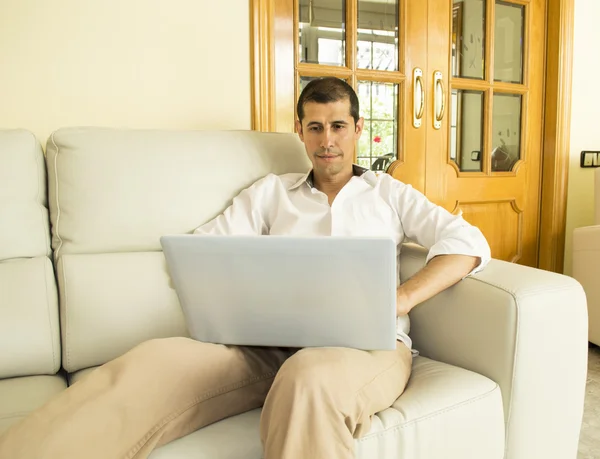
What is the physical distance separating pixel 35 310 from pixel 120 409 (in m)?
0.45

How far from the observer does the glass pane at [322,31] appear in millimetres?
2045

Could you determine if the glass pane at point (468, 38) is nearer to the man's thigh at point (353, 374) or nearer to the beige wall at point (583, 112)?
the beige wall at point (583, 112)

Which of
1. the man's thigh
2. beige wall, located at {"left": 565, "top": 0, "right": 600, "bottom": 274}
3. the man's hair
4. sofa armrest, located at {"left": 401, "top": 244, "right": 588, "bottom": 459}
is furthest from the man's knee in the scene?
beige wall, located at {"left": 565, "top": 0, "right": 600, "bottom": 274}

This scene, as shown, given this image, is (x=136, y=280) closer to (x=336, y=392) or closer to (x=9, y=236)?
(x=9, y=236)

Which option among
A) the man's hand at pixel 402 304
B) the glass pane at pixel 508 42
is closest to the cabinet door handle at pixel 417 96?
the glass pane at pixel 508 42

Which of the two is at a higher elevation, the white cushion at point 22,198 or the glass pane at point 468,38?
the glass pane at point 468,38

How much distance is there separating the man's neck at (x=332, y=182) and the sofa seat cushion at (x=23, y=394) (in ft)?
2.67

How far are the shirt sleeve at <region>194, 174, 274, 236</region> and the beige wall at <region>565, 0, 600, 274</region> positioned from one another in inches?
76.9

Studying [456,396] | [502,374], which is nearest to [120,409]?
[456,396]

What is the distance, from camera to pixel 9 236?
1.23 meters

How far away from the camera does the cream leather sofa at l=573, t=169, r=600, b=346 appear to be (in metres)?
2.13

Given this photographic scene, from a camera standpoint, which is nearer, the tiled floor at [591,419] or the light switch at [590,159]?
the tiled floor at [591,419]

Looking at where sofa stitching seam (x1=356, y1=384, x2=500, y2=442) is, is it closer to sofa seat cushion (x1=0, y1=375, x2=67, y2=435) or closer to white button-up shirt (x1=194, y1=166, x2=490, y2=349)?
white button-up shirt (x1=194, y1=166, x2=490, y2=349)

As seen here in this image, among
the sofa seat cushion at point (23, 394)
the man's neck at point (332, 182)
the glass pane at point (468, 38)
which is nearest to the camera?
the sofa seat cushion at point (23, 394)
